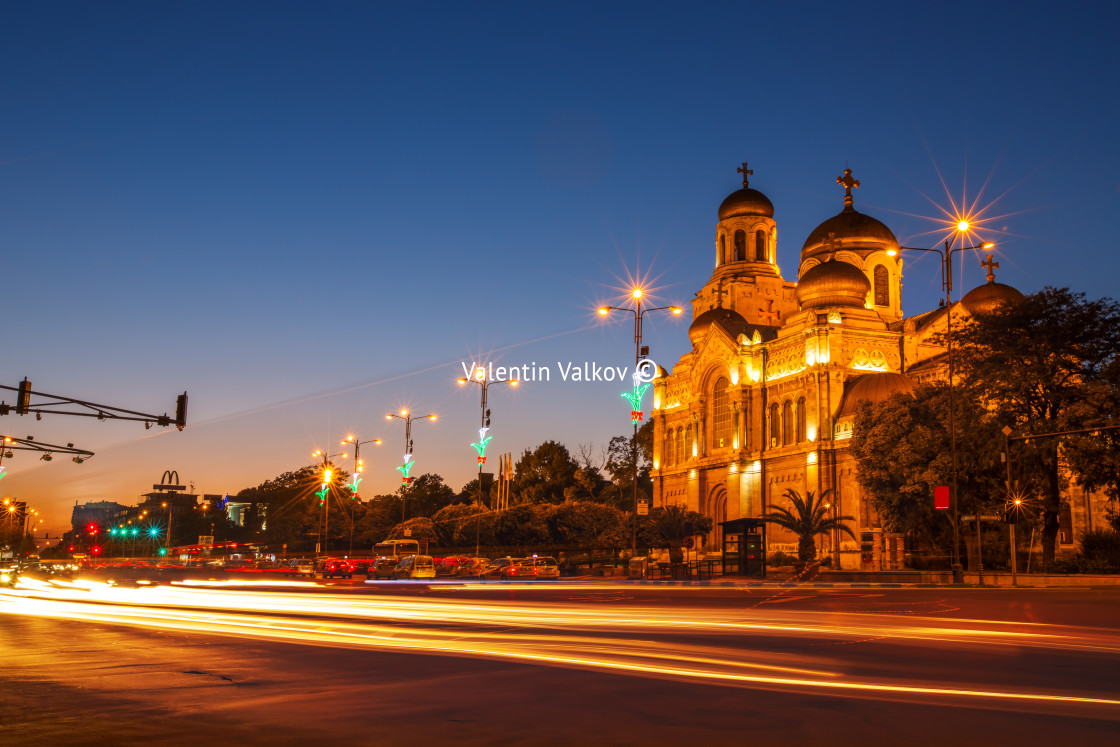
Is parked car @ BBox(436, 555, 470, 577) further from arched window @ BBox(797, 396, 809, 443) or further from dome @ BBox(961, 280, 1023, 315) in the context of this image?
dome @ BBox(961, 280, 1023, 315)

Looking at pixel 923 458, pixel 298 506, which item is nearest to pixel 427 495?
pixel 298 506

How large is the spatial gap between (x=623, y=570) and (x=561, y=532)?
21.1m

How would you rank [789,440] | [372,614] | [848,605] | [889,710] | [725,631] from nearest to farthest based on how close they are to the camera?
[889,710] < [725,631] < [372,614] < [848,605] < [789,440]

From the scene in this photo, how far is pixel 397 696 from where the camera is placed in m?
9.27

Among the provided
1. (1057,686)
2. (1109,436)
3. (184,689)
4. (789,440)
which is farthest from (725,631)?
(789,440)

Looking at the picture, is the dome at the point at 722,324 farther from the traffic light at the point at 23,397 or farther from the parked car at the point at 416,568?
the traffic light at the point at 23,397

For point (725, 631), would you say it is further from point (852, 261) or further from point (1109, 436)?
point (852, 261)

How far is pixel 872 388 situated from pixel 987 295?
1182cm

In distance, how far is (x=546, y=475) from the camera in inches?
4028

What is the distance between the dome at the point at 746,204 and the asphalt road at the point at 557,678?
216 feet

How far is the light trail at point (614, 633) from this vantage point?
1011cm

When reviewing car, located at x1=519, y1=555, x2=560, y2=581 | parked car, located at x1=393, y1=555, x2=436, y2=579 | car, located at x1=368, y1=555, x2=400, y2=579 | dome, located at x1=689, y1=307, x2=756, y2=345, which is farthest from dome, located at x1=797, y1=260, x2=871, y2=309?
parked car, located at x1=393, y1=555, x2=436, y2=579

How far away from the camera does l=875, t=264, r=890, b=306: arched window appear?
77625mm

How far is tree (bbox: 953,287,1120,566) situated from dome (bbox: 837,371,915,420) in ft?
50.4
